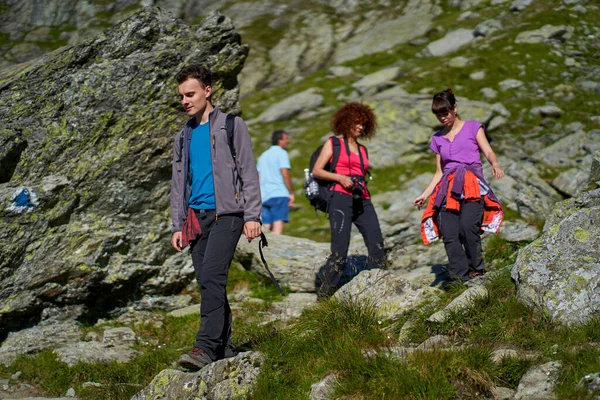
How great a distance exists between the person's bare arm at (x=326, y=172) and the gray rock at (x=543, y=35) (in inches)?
1009

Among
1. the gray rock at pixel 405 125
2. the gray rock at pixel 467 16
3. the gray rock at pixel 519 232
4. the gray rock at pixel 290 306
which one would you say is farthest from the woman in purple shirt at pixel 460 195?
the gray rock at pixel 467 16

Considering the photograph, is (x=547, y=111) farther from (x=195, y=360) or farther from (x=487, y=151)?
(x=195, y=360)

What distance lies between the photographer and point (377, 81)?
33438 mm

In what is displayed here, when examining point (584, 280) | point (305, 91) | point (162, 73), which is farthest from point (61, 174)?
point (305, 91)

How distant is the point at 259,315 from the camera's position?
32.9ft

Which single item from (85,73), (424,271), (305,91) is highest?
(85,73)

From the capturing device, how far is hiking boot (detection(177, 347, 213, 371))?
674 cm

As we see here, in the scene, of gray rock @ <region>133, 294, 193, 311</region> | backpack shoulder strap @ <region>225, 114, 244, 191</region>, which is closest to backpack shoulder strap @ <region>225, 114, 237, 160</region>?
backpack shoulder strap @ <region>225, 114, 244, 191</region>

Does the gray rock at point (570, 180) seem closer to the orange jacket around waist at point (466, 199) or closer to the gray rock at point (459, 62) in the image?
the orange jacket around waist at point (466, 199)

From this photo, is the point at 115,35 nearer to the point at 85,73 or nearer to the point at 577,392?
the point at 85,73

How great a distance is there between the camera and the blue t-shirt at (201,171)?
736cm

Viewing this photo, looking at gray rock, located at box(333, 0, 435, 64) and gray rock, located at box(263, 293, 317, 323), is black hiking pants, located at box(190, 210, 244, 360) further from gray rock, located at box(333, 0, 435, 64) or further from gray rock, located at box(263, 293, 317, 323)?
gray rock, located at box(333, 0, 435, 64)

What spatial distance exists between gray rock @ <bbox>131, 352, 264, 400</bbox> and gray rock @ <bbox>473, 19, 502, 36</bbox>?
111 feet

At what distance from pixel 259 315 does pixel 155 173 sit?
290 cm
